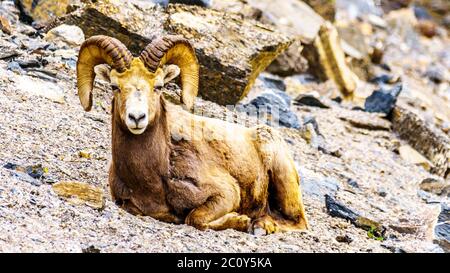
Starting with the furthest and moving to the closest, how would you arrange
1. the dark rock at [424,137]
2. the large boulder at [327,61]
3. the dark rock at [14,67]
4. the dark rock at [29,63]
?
1. the large boulder at [327,61]
2. the dark rock at [424,137]
3. the dark rock at [29,63]
4. the dark rock at [14,67]

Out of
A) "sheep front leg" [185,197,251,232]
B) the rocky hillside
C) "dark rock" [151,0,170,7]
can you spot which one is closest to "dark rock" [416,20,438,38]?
the rocky hillside

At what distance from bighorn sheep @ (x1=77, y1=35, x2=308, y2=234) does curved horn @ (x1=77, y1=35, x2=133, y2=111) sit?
0.01m

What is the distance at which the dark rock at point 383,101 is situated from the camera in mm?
18703

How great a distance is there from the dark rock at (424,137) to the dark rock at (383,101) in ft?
0.69

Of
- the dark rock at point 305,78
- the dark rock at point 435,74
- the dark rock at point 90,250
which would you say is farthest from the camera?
the dark rock at point 435,74

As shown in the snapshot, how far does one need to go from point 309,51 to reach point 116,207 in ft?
42.8

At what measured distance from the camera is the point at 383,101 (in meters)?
18.9

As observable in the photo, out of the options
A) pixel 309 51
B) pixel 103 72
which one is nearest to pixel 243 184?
pixel 103 72

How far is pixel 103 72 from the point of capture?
848 cm

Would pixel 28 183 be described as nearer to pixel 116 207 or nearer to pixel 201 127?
pixel 116 207

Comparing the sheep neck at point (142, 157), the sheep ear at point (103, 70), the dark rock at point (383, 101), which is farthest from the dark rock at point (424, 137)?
the sheep ear at point (103, 70)

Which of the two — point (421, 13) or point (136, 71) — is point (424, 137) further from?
point (421, 13)

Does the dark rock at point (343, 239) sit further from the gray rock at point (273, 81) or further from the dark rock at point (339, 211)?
the gray rock at point (273, 81)
